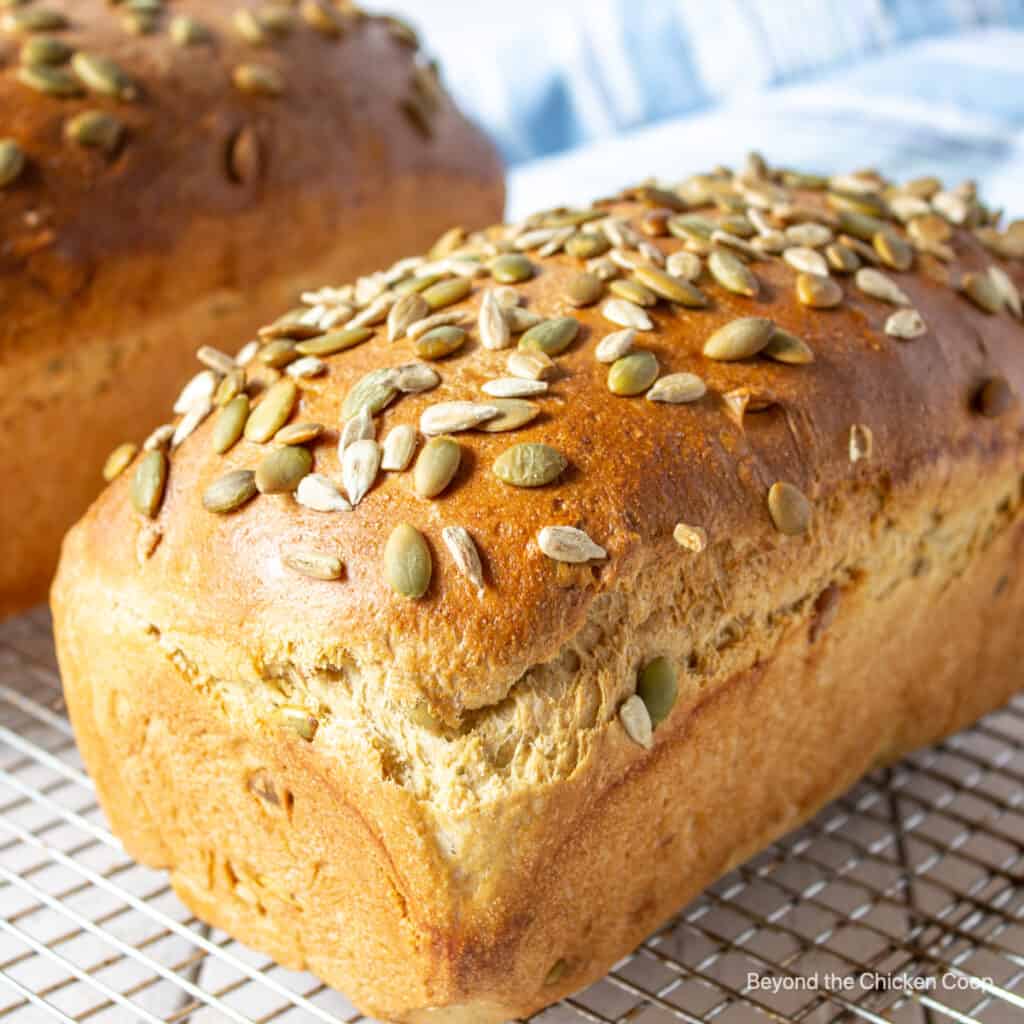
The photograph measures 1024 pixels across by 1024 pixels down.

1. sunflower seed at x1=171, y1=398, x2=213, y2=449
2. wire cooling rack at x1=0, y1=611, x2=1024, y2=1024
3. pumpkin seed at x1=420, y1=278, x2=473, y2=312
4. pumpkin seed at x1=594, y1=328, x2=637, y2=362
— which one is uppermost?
pumpkin seed at x1=420, y1=278, x2=473, y2=312

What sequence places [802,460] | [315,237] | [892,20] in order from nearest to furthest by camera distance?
[802,460] < [315,237] < [892,20]

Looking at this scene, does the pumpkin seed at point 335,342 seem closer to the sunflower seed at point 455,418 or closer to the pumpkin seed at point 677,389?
the sunflower seed at point 455,418

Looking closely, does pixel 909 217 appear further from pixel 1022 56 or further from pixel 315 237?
pixel 1022 56

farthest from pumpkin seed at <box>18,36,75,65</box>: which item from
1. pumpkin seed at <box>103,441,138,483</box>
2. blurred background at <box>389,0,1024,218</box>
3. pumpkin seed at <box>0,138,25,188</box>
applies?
blurred background at <box>389,0,1024,218</box>

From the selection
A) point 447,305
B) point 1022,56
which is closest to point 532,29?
point 1022,56

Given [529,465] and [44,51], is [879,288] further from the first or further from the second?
[44,51]

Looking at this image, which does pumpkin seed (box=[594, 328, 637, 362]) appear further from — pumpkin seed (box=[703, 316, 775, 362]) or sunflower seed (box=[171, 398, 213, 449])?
sunflower seed (box=[171, 398, 213, 449])
